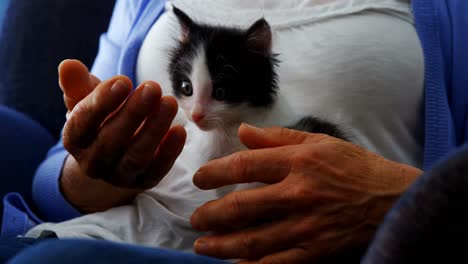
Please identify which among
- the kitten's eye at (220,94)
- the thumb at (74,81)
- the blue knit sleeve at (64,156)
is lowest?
the blue knit sleeve at (64,156)

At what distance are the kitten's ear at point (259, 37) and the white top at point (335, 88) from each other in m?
0.11

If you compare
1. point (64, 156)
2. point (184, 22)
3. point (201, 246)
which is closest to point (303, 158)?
point (201, 246)

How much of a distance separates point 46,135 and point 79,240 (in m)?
0.91

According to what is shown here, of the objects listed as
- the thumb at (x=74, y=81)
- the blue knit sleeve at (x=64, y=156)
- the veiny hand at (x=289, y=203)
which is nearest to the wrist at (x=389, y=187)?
the veiny hand at (x=289, y=203)

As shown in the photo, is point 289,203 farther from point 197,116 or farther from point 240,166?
point 197,116

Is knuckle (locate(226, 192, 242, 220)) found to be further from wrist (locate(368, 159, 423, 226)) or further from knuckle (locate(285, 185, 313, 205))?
wrist (locate(368, 159, 423, 226))

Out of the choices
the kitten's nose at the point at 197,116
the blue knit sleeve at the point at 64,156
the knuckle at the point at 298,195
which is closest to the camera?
the knuckle at the point at 298,195

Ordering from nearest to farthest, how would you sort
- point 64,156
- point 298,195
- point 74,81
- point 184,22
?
1. point 298,195
2. point 74,81
3. point 184,22
4. point 64,156

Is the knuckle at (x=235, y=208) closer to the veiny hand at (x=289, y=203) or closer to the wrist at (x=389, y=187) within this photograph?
the veiny hand at (x=289, y=203)

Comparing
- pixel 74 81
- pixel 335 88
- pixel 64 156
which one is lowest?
pixel 64 156

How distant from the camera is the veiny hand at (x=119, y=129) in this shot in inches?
33.3

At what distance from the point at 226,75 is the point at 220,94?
0.11 ft

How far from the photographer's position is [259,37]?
3.20 ft

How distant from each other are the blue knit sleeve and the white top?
15 centimetres
